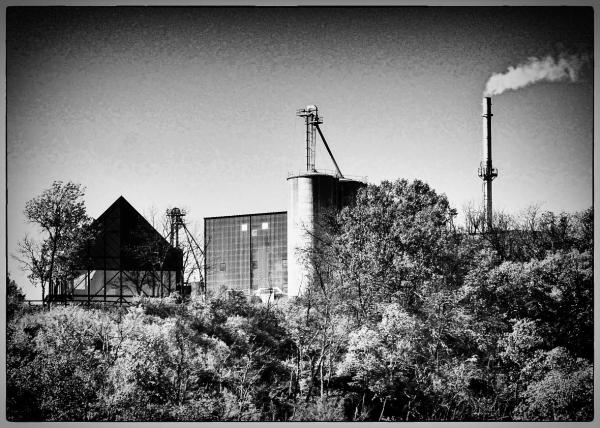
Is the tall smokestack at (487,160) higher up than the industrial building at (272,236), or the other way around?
the tall smokestack at (487,160)

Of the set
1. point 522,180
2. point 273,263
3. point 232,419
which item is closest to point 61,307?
point 232,419

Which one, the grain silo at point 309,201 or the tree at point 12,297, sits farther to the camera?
the grain silo at point 309,201

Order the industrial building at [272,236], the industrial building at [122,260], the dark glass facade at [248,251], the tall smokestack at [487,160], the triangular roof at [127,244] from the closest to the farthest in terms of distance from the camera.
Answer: the tall smokestack at [487,160], the triangular roof at [127,244], the industrial building at [122,260], the industrial building at [272,236], the dark glass facade at [248,251]

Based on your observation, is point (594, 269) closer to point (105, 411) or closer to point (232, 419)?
point (232, 419)

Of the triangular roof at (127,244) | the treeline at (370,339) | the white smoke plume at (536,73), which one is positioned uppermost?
the white smoke plume at (536,73)

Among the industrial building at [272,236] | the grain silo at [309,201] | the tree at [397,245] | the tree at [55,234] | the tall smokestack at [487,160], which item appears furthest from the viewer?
the industrial building at [272,236]

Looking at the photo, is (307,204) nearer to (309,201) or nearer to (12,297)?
(309,201)

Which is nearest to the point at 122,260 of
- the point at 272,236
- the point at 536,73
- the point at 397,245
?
the point at 397,245

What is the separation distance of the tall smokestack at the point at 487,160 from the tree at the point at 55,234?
8.37m

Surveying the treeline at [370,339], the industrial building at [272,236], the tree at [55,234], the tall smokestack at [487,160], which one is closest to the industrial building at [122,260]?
the tree at [55,234]

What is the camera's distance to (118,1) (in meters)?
11.5

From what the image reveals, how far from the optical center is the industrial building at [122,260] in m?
17.3

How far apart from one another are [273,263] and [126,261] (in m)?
10.2

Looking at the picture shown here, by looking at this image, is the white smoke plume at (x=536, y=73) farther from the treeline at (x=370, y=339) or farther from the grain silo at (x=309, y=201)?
the grain silo at (x=309, y=201)
